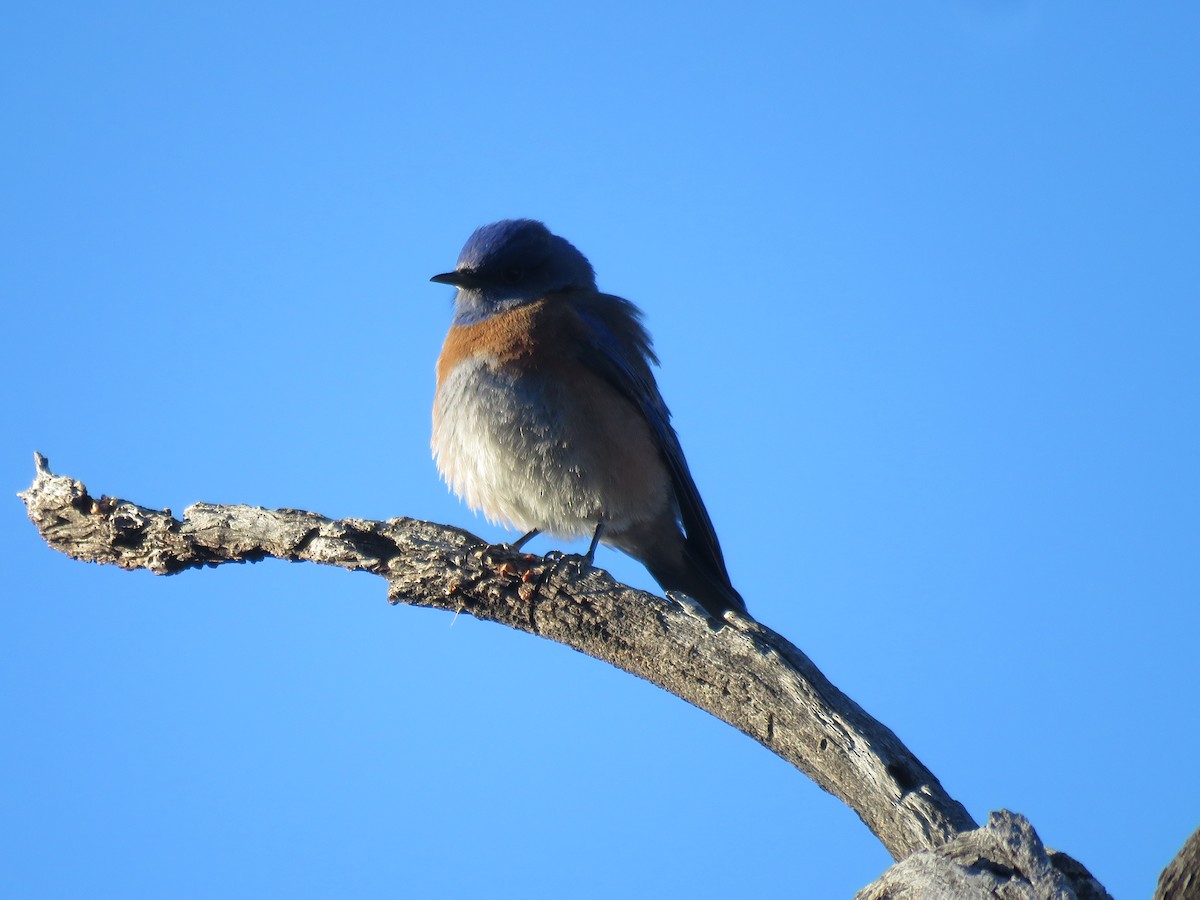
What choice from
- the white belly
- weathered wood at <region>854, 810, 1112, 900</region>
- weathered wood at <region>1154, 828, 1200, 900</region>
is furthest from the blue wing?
weathered wood at <region>1154, 828, 1200, 900</region>

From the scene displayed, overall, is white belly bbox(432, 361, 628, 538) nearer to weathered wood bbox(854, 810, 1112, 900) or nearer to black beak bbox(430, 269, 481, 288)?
black beak bbox(430, 269, 481, 288)

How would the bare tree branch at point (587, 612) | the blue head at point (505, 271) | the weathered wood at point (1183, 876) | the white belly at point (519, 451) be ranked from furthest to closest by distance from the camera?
the blue head at point (505, 271), the white belly at point (519, 451), the bare tree branch at point (587, 612), the weathered wood at point (1183, 876)

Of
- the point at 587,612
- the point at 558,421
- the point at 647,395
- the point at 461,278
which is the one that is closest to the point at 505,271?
the point at 461,278

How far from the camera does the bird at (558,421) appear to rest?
673 centimetres

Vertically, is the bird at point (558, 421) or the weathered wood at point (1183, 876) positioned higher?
the bird at point (558, 421)

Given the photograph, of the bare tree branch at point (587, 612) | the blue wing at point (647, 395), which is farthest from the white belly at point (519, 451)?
the bare tree branch at point (587, 612)

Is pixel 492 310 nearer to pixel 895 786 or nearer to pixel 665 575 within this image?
pixel 665 575

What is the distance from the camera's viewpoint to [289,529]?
5.73m

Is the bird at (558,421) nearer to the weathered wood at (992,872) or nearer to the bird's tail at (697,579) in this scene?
the bird's tail at (697,579)

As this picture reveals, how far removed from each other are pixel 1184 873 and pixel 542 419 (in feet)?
13.4

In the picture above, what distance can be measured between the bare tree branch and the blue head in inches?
90.7

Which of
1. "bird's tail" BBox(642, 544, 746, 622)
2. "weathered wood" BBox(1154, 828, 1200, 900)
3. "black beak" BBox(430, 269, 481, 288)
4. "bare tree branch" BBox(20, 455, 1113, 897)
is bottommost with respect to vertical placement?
"weathered wood" BBox(1154, 828, 1200, 900)

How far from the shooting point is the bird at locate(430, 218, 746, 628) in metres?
6.73

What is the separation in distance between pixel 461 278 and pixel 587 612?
325cm
